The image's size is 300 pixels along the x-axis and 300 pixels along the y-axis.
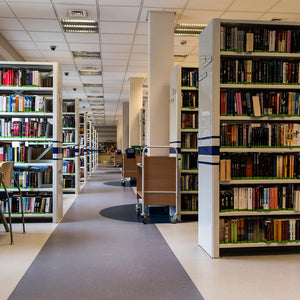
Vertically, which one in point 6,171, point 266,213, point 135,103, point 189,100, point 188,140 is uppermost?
point 135,103

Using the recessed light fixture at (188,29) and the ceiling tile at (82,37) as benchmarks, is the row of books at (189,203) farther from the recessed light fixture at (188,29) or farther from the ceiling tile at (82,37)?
the ceiling tile at (82,37)

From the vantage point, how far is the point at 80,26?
22.2 feet

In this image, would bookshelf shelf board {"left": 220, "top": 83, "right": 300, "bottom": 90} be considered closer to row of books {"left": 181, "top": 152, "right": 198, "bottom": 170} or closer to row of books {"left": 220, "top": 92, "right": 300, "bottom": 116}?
row of books {"left": 220, "top": 92, "right": 300, "bottom": 116}

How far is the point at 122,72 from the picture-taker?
10688 millimetres

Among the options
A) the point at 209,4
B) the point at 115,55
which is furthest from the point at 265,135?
the point at 115,55

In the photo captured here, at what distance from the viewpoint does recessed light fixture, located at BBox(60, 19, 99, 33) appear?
6.56 metres

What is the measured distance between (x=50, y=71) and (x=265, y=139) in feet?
11.2

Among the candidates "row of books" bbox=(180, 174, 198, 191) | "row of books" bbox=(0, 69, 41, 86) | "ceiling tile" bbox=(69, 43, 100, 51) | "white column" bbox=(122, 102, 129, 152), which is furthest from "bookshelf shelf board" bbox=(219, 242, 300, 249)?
"white column" bbox=(122, 102, 129, 152)

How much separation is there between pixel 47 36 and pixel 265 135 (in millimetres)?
5630

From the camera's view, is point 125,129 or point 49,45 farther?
point 125,129

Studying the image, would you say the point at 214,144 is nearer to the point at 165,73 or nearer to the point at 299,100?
the point at 299,100

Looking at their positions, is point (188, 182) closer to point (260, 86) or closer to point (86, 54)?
point (260, 86)

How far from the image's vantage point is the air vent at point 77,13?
5963 millimetres

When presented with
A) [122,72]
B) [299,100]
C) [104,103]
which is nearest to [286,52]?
[299,100]
